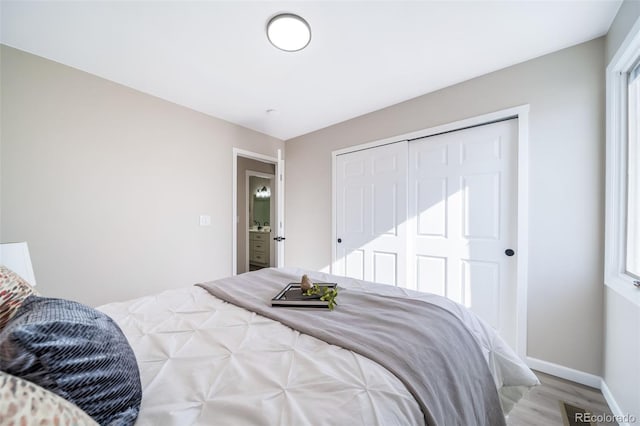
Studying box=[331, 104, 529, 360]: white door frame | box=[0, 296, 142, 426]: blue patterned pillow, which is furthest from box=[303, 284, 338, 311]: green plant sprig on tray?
box=[331, 104, 529, 360]: white door frame

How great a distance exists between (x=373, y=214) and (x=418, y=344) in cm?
210

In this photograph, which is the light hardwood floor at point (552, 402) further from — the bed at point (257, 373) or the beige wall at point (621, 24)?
the beige wall at point (621, 24)

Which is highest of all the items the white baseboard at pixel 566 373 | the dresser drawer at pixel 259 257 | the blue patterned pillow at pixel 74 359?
the blue patterned pillow at pixel 74 359

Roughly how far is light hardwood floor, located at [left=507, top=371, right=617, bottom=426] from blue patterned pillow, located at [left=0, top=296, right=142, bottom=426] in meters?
1.99

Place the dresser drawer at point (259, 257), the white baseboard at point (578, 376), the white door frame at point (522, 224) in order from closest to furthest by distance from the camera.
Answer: the white baseboard at point (578, 376)
the white door frame at point (522, 224)
the dresser drawer at point (259, 257)

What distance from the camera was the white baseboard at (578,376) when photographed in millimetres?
1509

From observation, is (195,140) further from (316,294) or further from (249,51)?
(316,294)

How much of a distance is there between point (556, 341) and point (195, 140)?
3.87 meters

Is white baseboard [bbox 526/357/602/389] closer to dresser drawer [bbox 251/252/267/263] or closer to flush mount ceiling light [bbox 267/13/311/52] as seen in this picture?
flush mount ceiling light [bbox 267/13/311/52]

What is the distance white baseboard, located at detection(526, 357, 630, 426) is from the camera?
1509 mm

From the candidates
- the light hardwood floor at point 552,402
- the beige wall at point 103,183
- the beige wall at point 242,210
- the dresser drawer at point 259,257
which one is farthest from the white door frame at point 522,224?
the dresser drawer at point 259,257

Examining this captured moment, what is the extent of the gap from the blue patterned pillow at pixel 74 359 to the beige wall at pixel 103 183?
185cm

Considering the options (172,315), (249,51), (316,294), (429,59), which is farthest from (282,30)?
(172,315)

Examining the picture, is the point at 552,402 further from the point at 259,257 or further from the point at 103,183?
the point at 259,257
